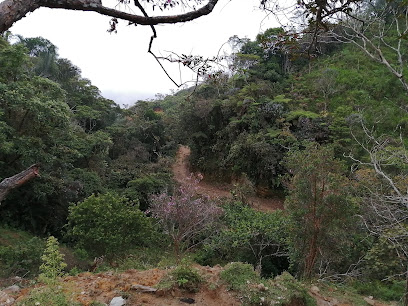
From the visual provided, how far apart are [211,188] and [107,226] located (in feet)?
28.0

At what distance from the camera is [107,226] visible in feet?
22.3

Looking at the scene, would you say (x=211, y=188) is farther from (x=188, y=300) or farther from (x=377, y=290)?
(x=188, y=300)

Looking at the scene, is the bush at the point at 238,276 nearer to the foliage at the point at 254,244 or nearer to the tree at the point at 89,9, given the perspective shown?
the tree at the point at 89,9

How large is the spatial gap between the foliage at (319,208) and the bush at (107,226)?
11.7 feet

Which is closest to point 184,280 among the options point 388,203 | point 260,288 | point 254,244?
point 260,288

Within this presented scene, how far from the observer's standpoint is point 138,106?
67.1 feet

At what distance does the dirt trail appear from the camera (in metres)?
12.6

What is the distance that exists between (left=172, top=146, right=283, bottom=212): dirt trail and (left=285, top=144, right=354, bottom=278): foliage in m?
6.09

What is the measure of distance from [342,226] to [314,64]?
15.2 m

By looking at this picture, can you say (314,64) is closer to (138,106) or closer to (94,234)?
(138,106)

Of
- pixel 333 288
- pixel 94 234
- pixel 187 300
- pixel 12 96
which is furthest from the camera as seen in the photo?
pixel 12 96

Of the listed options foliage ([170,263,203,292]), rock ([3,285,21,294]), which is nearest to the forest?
foliage ([170,263,203,292])

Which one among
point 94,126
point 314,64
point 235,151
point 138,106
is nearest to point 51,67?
point 94,126

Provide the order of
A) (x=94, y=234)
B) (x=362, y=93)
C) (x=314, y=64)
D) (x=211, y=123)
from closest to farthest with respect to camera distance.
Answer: (x=94, y=234) → (x=362, y=93) → (x=211, y=123) → (x=314, y=64)
